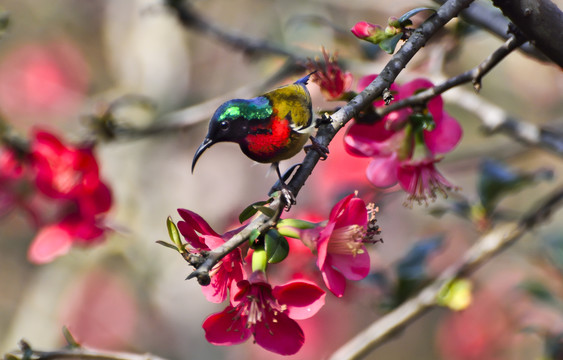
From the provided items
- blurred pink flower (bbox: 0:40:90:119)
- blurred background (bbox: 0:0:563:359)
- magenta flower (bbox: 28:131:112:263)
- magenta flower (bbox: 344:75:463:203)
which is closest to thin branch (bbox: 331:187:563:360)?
blurred background (bbox: 0:0:563:359)

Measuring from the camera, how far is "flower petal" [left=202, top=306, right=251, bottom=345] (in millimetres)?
749

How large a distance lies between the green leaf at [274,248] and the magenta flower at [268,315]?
0.05 metres

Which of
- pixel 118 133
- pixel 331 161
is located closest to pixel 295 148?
pixel 118 133

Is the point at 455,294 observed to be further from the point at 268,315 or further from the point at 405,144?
the point at 268,315

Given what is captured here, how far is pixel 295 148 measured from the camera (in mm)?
866

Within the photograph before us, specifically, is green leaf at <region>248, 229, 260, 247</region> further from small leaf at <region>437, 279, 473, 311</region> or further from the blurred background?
the blurred background

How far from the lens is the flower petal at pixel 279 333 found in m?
0.75

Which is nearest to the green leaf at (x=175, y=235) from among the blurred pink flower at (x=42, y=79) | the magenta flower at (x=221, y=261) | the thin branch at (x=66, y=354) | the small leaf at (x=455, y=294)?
the magenta flower at (x=221, y=261)

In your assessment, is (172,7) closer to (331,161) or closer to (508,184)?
(508,184)

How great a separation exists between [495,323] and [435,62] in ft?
5.42

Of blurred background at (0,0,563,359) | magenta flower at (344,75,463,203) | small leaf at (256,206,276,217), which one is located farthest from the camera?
blurred background at (0,0,563,359)

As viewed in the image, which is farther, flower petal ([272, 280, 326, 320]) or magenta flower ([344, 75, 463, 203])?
magenta flower ([344, 75, 463, 203])

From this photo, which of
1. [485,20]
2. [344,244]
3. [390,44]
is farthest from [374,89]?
[485,20]

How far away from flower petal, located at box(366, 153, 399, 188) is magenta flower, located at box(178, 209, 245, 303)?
326 millimetres
